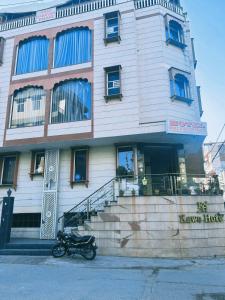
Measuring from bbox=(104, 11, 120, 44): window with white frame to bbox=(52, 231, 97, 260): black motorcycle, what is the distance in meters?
10.2

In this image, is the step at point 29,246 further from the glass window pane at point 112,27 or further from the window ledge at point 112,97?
the glass window pane at point 112,27

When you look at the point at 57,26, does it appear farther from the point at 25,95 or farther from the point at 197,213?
the point at 197,213

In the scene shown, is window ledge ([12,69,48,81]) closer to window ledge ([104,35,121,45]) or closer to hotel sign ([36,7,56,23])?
hotel sign ([36,7,56,23])

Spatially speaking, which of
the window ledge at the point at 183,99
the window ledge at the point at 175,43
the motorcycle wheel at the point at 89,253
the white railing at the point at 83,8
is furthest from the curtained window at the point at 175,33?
the motorcycle wheel at the point at 89,253

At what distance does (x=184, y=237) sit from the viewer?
32.2 feet

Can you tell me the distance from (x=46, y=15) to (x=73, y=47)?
3.16 meters

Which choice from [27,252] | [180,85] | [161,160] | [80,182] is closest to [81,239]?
[27,252]

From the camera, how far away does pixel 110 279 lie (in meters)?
6.75

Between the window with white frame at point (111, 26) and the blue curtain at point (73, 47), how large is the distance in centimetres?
109

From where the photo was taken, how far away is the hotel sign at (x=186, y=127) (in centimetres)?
1118

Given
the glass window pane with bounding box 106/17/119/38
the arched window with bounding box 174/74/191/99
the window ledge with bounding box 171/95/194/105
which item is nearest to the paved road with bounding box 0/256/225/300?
the window ledge with bounding box 171/95/194/105

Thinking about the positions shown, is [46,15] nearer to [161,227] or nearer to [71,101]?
[71,101]

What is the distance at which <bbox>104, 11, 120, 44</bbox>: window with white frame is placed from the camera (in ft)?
44.4

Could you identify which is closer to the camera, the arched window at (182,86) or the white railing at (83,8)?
the arched window at (182,86)
